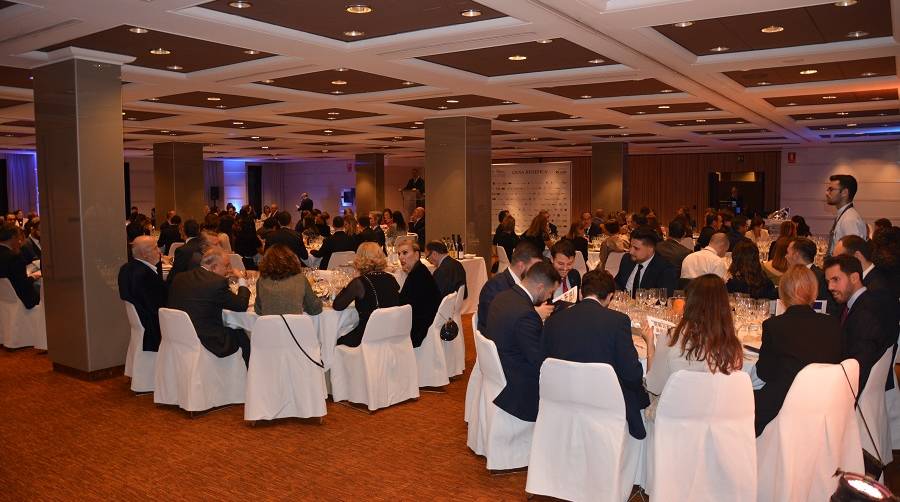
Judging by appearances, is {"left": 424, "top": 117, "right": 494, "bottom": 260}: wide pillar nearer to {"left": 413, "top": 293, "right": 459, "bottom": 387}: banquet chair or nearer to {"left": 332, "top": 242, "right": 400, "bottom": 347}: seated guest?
{"left": 413, "top": 293, "right": 459, "bottom": 387}: banquet chair

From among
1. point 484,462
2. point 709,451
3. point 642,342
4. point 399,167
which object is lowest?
point 484,462

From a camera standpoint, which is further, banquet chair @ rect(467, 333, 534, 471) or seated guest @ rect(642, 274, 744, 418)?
banquet chair @ rect(467, 333, 534, 471)

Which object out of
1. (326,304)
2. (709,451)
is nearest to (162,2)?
(326,304)

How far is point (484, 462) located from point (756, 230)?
9.60m

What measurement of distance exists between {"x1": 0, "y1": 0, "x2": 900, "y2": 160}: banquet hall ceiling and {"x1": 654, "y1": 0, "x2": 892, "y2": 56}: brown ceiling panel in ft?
0.07

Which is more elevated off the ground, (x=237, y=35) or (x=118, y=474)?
(x=237, y=35)

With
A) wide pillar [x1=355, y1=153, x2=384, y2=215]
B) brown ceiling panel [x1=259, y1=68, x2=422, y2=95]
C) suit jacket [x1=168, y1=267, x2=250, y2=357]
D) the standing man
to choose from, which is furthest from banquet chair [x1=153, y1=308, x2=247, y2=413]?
wide pillar [x1=355, y1=153, x2=384, y2=215]

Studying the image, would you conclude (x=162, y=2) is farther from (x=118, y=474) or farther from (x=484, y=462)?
(x=484, y=462)

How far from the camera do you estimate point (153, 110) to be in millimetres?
11266

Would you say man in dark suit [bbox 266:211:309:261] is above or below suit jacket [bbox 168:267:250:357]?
above

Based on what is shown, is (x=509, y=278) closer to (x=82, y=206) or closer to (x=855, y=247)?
(x=855, y=247)

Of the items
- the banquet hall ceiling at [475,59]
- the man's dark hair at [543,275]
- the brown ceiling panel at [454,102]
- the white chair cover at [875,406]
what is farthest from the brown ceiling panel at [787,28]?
the brown ceiling panel at [454,102]

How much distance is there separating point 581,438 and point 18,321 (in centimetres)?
712

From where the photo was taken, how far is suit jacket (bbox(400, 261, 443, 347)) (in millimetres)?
6384
